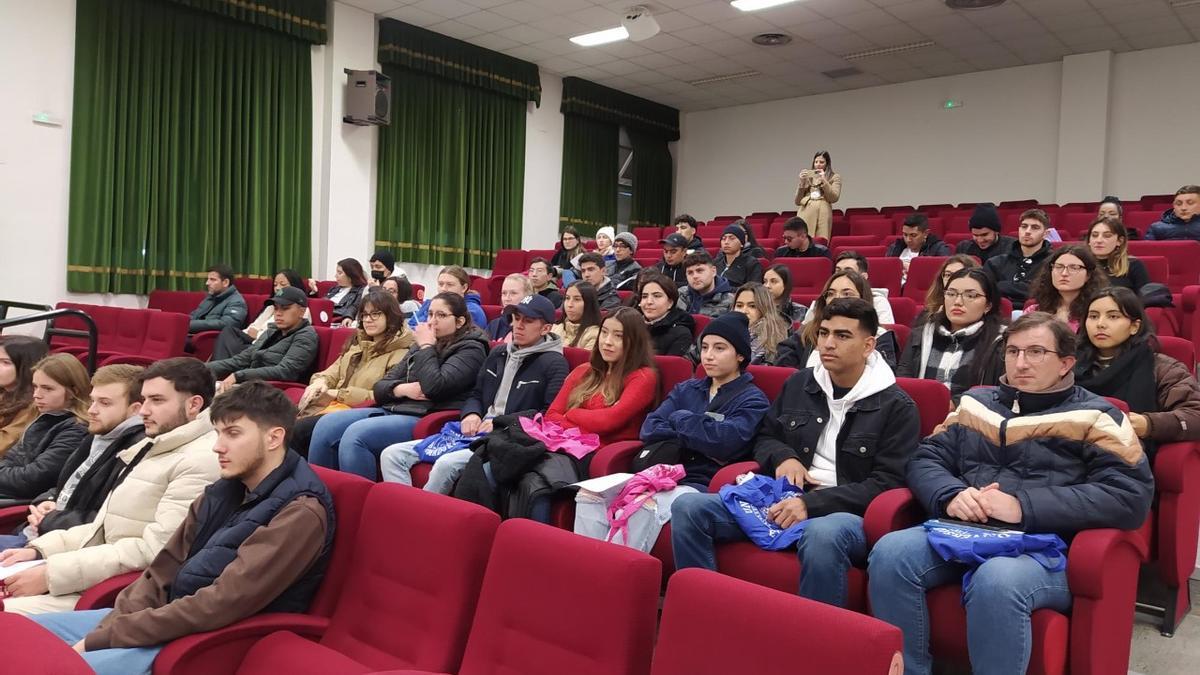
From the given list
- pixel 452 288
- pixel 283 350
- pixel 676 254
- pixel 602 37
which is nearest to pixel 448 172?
pixel 602 37

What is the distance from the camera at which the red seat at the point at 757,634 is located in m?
1.25

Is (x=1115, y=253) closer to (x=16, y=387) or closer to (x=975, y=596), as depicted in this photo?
(x=975, y=596)

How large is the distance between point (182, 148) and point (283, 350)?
3815 mm

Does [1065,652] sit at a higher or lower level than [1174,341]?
lower

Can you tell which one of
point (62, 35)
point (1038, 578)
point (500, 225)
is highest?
point (62, 35)

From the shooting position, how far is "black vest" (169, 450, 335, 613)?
2021 mm

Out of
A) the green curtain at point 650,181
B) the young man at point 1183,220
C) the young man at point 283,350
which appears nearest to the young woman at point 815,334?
the young man at point 283,350

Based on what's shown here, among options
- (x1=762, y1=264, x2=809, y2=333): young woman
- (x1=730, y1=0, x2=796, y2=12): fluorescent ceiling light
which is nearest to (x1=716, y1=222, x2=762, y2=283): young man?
(x1=762, y1=264, x2=809, y2=333): young woman

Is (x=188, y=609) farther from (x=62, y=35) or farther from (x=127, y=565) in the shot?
(x=62, y=35)

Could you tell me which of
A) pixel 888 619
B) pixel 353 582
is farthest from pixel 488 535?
pixel 888 619

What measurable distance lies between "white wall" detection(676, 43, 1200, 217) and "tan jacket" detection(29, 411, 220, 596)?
9.86 meters

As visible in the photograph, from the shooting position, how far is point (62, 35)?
269 inches

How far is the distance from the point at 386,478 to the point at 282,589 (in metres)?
Answer: 1.47

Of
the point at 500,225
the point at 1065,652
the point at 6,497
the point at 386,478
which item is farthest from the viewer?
the point at 500,225
